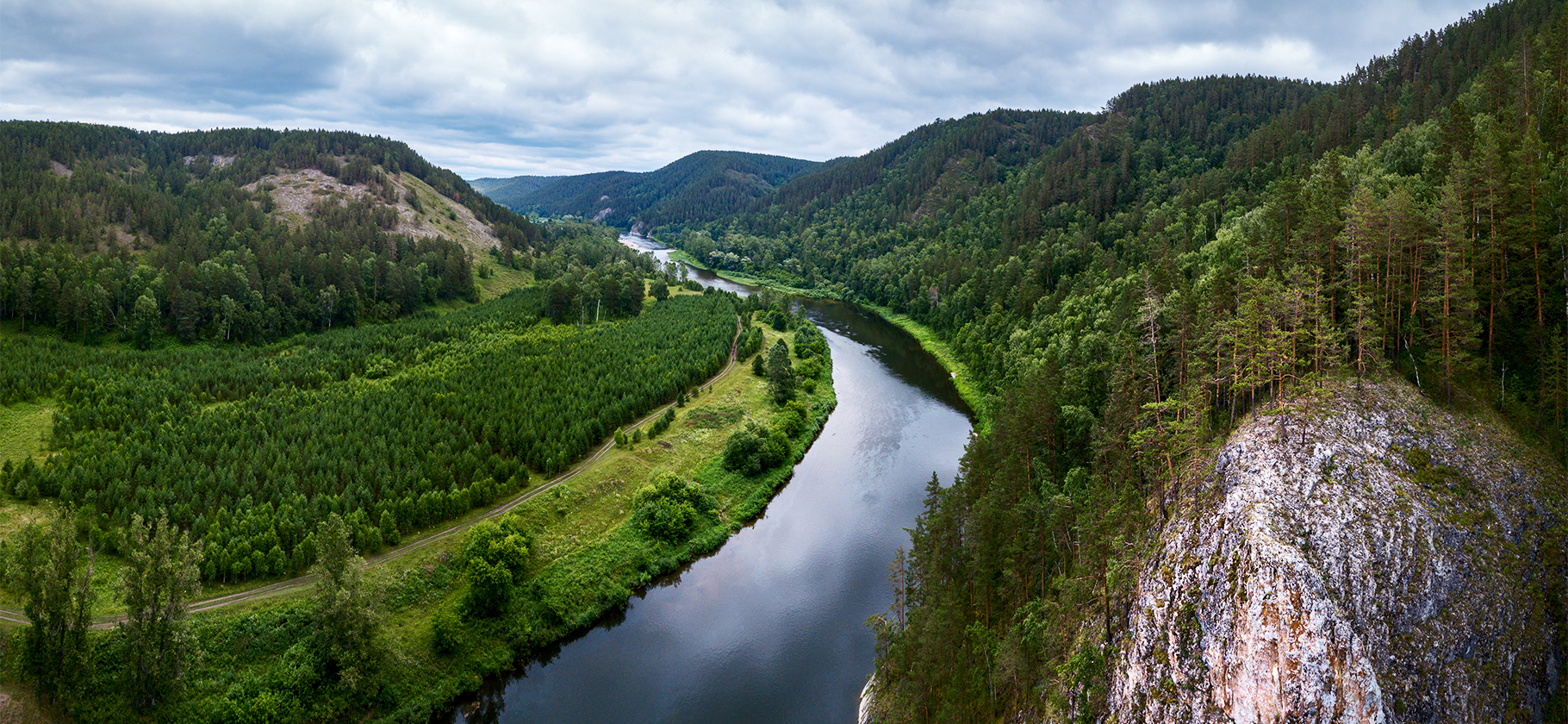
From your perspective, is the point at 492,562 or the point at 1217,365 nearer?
the point at 1217,365

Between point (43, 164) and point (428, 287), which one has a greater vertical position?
point (43, 164)


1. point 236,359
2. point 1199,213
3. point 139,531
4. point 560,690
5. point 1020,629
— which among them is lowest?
point 560,690

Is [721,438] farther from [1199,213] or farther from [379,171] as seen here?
[379,171]

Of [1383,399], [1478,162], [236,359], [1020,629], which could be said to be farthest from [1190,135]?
[236,359]

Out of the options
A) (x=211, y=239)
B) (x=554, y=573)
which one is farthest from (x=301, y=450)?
(x=211, y=239)

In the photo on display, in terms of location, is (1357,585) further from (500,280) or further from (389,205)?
(389,205)

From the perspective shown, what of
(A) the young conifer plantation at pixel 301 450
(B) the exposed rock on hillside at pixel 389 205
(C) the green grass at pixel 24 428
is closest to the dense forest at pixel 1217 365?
(A) the young conifer plantation at pixel 301 450

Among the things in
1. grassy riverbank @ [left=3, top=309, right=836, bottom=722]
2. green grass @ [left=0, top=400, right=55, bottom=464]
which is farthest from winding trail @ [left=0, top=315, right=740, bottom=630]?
green grass @ [left=0, top=400, right=55, bottom=464]
